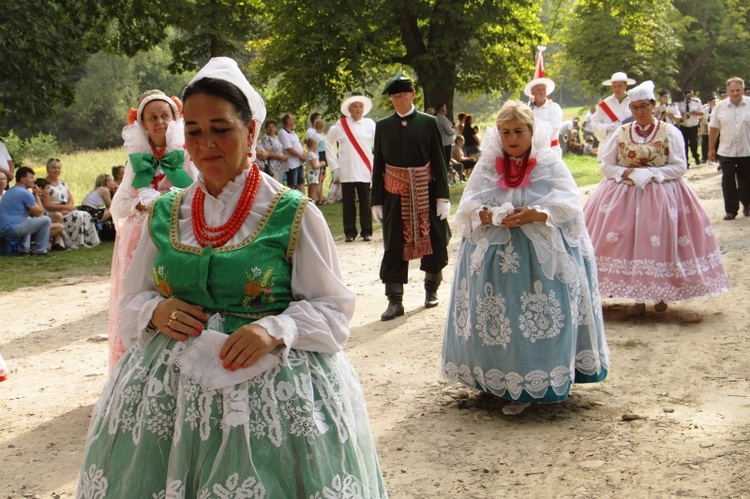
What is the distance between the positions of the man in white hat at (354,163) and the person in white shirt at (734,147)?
5.33m

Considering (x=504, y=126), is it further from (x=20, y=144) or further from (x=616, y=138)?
(x=20, y=144)

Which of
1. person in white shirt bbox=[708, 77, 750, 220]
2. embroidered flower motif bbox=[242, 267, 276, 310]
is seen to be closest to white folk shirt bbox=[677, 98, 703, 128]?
person in white shirt bbox=[708, 77, 750, 220]

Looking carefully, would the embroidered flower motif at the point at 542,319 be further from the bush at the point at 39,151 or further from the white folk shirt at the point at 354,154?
the bush at the point at 39,151

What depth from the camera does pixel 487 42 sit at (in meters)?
22.2

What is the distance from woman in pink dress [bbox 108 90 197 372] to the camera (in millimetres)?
5703

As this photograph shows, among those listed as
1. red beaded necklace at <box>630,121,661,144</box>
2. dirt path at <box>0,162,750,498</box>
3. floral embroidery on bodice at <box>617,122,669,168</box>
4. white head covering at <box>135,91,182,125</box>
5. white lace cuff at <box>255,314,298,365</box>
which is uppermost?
white head covering at <box>135,91,182,125</box>

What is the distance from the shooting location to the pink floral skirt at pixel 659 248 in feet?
26.3

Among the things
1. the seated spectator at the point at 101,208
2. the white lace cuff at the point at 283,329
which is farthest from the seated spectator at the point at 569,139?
the white lace cuff at the point at 283,329

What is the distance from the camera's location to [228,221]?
2967 mm

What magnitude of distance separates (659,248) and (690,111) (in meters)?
18.2

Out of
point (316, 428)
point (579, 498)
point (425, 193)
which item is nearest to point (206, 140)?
point (316, 428)

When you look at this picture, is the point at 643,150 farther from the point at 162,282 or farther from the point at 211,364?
the point at 211,364

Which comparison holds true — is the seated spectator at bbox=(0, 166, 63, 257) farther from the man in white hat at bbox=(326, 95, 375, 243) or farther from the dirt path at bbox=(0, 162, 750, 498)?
the dirt path at bbox=(0, 162, 750, 498)

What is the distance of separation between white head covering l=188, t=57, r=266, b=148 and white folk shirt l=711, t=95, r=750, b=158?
1209 cm
